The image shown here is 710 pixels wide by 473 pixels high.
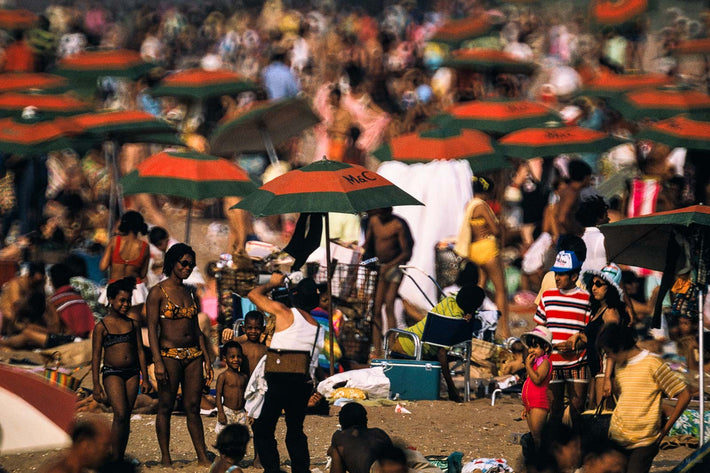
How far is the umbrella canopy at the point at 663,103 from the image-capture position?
605 inches

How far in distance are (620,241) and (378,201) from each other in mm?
1904

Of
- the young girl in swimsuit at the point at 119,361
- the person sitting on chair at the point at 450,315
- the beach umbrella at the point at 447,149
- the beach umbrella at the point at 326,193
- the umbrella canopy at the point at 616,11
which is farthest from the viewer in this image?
the umbrella canopy at the point at 616,11

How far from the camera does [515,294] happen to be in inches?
572

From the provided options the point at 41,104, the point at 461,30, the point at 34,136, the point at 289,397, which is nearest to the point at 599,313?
the point at 289,397

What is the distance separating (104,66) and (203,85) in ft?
6.08

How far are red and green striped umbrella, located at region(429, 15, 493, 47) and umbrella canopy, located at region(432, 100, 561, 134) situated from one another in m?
5.81

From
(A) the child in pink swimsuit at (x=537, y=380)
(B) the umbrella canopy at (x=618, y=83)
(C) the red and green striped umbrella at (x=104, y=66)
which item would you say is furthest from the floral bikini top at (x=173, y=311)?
(B) the umbrella canopy at (x=618, y=83)

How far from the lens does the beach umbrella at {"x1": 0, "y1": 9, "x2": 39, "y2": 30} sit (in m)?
20.1

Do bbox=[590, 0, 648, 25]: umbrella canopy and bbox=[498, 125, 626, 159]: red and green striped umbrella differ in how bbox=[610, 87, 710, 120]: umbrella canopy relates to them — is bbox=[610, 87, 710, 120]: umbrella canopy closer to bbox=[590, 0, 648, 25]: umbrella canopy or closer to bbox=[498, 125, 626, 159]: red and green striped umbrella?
bbox=[498, 125, 626, 159]: red and green striped umbrella

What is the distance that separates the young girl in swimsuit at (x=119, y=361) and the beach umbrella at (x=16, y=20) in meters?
13.0

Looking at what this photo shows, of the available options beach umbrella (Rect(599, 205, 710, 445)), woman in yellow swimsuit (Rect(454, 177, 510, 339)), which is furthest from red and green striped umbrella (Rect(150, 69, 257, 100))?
beach umbrella (Rect(599, 205, 710, 445))

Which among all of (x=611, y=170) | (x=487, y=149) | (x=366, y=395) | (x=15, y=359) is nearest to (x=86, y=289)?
(x=15, y=359)

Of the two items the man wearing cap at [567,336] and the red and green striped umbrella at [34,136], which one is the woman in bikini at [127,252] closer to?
the red and green striped umbrella at [34,136]

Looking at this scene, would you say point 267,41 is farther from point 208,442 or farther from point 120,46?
point 208,442
